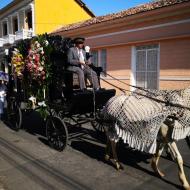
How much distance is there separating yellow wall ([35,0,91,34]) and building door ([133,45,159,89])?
13.6m

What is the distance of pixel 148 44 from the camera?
13508mm

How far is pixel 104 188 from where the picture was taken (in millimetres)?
4613

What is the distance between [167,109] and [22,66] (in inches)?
183

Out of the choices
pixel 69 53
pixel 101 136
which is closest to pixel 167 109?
pixel 69 53

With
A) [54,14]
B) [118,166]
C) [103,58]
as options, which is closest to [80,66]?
[118,166]

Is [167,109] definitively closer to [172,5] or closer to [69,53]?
[69,53]

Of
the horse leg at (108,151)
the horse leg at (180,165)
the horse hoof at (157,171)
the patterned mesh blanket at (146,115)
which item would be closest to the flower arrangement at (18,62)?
the horse leg at (108,151)

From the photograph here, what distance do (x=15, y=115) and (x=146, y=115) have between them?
5471 millimetres

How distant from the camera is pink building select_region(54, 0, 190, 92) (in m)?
12.0

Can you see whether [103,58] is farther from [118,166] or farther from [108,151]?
[118,166]

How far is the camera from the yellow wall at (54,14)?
82.7ft

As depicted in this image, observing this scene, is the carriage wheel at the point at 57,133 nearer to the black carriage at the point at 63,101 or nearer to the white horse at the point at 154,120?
the black carriage at the point at 63,101

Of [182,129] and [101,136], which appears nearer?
[182,129]

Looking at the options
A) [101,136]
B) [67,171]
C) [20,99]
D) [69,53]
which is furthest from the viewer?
[20,99]
